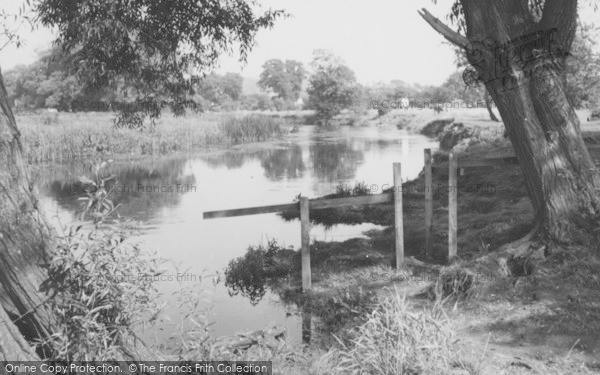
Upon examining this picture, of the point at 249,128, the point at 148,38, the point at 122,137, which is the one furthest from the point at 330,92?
the point at 148,38

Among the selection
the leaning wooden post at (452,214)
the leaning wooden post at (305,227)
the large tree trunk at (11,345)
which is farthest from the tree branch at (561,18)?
the large tree trunk at (11,345)

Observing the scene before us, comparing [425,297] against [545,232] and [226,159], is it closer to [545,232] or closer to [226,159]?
[545,232]

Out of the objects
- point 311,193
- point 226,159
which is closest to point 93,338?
point 311,193

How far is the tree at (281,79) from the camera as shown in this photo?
127m

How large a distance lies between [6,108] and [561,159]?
715 cm

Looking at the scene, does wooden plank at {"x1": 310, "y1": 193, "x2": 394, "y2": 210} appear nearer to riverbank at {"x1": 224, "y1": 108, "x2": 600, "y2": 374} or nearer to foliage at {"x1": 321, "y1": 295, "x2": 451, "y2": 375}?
→ riverbank at {"x1": 224, "y1": 108, "x2": 600, "y2": 374}

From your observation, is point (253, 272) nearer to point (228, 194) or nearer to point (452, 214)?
point (452, 214)

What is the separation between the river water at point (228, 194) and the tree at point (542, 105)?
4.08 meters

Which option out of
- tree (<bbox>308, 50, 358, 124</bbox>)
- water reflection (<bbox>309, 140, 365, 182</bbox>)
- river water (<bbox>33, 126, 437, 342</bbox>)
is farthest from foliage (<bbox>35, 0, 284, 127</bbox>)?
tree (<bbox>308, 50, 358, 124</bbox>)

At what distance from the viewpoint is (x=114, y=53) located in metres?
11.9

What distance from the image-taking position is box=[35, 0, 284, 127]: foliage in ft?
35.5

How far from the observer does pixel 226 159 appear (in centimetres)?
3197

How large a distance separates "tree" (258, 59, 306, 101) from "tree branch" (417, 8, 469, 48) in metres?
117

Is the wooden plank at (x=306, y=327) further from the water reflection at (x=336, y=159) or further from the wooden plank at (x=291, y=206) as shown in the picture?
the water reflection at (x=336, y=159)
